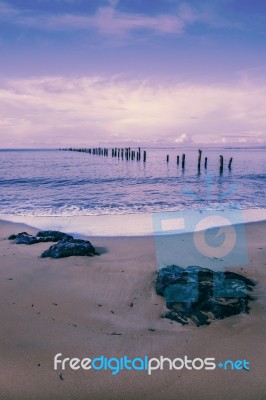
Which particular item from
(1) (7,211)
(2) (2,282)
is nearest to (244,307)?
(2) (2,282)

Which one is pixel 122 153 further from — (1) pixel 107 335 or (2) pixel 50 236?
(1) pixel 107 335

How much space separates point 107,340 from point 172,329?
0.78m

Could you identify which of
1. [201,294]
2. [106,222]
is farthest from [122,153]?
[201,294]

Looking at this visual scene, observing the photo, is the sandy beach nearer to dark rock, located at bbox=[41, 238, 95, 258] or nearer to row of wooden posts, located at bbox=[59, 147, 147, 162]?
dark rock, located at bbox=[41, 238, 95, 258]

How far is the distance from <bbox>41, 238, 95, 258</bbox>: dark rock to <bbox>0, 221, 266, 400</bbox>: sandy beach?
0.31m

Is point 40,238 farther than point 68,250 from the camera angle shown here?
Yes

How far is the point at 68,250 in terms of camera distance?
233 inches

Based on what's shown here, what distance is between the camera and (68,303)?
4129 mm

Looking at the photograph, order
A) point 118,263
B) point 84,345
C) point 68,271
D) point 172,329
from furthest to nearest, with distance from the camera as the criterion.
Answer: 1. point 118,263
2. point 68,271
3. point 172,329
4. point 84,345

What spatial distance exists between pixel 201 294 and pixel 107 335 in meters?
1.37

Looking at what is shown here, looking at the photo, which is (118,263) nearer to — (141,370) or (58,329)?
(58,329)

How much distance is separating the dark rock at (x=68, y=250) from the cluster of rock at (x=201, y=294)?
1.97 meters

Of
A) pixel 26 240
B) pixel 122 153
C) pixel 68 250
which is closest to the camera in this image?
pixel 68 250

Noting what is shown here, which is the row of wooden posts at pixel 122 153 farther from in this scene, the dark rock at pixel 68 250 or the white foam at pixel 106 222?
the dark rock at pixel 68 250
